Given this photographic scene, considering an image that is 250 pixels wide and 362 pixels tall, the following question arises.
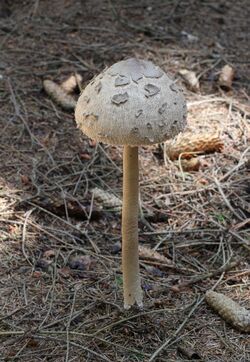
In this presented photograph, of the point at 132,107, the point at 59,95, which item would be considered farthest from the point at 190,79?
the point at 132,107

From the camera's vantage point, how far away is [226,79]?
5527mm

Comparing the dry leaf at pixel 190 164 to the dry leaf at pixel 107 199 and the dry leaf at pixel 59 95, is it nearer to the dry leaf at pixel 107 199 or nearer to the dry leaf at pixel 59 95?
the dry leaf at pixel 107 199

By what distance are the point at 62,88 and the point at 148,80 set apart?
262cm

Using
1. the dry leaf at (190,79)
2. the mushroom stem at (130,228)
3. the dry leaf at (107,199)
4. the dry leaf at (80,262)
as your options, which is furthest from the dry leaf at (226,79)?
the mushroom stem at (130,228)

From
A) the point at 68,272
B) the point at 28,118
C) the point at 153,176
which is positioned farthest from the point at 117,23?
the point at 68,272

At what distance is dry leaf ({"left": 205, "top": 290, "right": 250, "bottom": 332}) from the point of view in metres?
3.19

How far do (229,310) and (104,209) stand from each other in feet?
4.05

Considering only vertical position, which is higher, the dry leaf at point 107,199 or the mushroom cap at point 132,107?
the mushroom cap at point 132,107

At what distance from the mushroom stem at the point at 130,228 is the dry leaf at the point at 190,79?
8.42 ft

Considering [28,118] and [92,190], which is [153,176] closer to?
[92,190]

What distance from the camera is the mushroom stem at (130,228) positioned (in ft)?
9.74

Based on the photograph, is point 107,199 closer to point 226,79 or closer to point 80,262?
point 80,262

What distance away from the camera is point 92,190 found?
429 cm

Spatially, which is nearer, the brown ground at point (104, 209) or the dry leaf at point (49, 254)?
the brown ground at point (104, 209)
